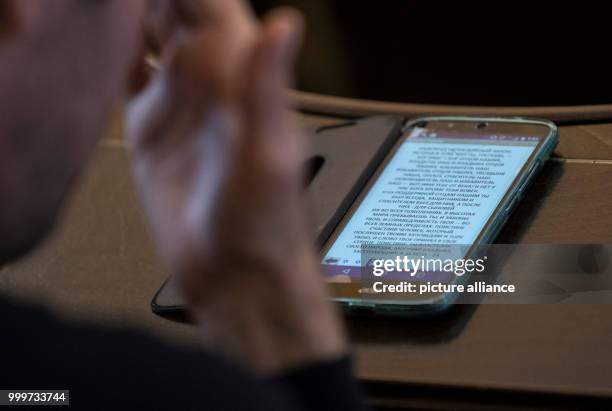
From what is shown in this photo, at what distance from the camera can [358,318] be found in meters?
0.62

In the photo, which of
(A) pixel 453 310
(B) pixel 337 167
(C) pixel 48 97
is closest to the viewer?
(C) pixel 48 97

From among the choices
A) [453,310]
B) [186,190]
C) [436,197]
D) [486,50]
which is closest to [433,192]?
[436,197]

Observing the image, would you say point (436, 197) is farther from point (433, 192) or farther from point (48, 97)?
point (48, 97)

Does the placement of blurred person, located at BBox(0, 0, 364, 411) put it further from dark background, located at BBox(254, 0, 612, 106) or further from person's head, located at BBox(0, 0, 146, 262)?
dark background, located at BBox(254, 0, 612, 106)

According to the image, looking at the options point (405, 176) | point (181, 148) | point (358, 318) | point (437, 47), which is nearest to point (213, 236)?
point (181, 148)

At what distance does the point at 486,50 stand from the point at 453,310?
942 millimetres

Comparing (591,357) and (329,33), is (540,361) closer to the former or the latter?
(591,357)

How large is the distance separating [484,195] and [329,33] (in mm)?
961

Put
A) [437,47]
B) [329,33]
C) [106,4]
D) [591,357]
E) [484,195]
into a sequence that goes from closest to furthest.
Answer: [106,4] < [591,357] < [484,195] < [437,47] < [329,33]

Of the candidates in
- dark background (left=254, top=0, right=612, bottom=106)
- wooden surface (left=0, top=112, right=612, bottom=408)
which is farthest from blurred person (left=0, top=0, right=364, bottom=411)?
dark background (left=254, top=0, right=612, bottom=106)

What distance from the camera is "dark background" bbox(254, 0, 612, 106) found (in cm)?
147

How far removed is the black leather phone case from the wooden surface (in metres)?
0.04

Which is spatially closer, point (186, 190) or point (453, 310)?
point (186, 190)

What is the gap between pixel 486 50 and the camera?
1.49m
